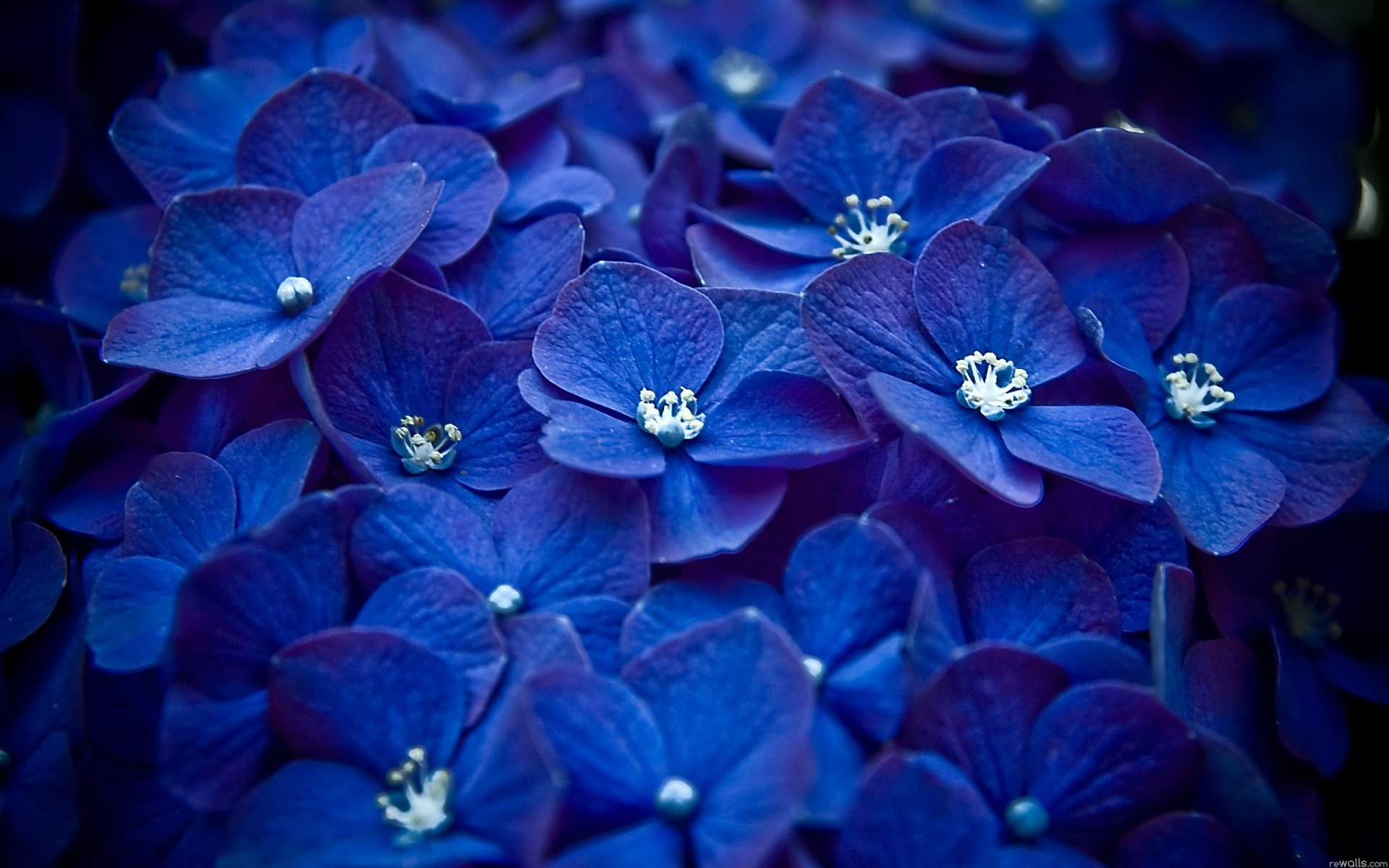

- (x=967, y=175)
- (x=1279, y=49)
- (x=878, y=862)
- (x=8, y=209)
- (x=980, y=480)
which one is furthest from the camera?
(x=1279, y=49)

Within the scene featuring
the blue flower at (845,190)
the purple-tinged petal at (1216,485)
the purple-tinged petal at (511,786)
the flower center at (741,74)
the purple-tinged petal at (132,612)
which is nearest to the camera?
the purple-tinged petal at (511,786)

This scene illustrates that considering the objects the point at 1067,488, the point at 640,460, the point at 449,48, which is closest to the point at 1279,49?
the point at 1067,488

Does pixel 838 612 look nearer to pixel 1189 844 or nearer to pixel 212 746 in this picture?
pixel 1189 844

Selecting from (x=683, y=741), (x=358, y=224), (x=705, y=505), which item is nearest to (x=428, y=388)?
(x=358, y=224)

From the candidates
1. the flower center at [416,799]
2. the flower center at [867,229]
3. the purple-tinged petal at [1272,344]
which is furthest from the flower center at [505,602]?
the purple-tinged petal at [1272,344]

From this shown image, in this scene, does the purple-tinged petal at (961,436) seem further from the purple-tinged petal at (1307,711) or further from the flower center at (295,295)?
the flower center at (295,295)

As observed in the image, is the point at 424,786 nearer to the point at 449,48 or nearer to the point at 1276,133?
the point at 449,48

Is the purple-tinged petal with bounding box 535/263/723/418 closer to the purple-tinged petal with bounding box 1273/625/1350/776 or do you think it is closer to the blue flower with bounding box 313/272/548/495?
the blue flower with bounding box 313/272/548/495
